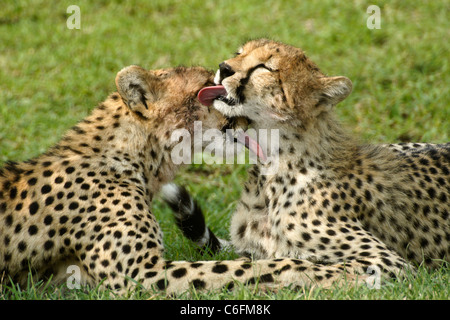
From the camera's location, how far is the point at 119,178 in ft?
13.4

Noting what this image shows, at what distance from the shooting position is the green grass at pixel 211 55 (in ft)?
22.2

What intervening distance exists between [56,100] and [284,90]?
3995 mm

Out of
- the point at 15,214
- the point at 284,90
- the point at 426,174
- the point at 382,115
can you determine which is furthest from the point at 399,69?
the point at 15,214

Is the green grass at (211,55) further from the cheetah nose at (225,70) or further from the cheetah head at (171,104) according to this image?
the cheetah nose at (225,70)

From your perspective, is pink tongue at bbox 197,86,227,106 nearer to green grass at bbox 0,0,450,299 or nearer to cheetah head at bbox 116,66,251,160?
cheetah head at bbox 116,66,251,160

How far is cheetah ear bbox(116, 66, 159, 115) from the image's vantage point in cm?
406

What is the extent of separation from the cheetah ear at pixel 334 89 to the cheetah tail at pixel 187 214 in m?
1.05

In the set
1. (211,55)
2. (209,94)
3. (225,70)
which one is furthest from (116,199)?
(211,55)

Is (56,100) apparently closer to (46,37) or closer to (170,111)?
(46,37)

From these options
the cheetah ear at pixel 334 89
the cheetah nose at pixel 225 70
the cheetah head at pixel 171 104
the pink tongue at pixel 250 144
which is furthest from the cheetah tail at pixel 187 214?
the cheetah ear at pixel 334 89

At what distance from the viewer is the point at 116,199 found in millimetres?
3951

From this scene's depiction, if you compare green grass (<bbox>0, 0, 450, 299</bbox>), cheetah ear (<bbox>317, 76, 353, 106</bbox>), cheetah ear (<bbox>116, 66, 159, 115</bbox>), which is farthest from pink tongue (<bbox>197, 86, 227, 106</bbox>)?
green grass (<bbox>0, 0, 450, 299</bbox>)

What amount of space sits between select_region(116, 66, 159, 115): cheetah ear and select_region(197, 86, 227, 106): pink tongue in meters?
0.27

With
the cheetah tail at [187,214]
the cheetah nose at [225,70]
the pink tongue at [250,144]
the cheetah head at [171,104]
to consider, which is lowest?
the cheetah tail at [187,214]
